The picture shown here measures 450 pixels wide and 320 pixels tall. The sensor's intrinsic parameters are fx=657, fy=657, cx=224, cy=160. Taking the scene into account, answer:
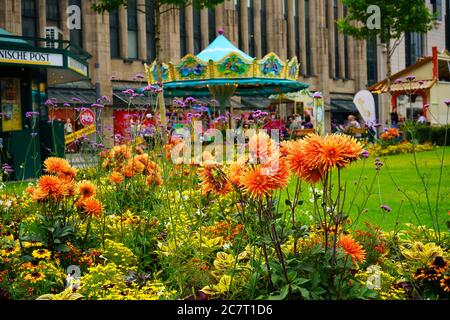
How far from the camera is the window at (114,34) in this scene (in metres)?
39.4

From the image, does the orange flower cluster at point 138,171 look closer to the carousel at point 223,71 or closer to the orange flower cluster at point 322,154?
the orange flower cluster at point 322,154

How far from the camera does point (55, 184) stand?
3.82 metres

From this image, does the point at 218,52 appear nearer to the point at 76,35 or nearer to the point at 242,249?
the point at 76,35

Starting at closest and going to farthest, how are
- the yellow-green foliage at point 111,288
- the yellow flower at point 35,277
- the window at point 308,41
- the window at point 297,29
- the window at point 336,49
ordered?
the yellow-green foliage at point 111,288, the yellow flower at point 35,277, the window at point 297,29, the window at point 308,41, the window at point 336,49

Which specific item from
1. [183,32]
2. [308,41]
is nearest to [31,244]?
[183,32]

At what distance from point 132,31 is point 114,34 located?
151 centimetres

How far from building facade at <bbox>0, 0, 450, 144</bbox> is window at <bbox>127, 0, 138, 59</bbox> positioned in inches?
2.4

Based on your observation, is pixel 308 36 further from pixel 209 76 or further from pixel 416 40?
pixel 209 76

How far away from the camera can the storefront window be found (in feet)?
49.6

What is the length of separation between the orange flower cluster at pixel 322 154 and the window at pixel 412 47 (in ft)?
205

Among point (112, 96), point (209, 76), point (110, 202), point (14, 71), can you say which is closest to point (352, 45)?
point (112, 96)

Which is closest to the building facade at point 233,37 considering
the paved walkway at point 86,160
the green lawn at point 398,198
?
the paved walkway at point 86,160

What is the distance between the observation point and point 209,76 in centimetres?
2095

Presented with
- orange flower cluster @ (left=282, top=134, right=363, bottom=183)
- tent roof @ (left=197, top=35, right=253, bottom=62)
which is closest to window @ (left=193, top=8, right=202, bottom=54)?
tent roof @ (left=197, top=35, right=253, bottom=62)
